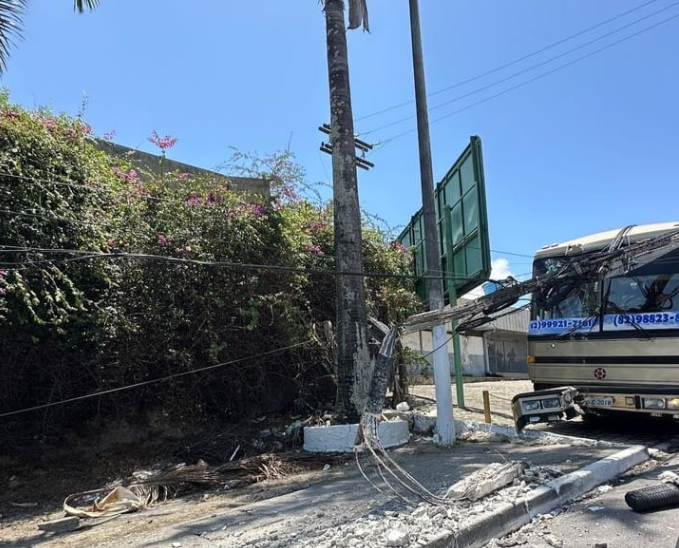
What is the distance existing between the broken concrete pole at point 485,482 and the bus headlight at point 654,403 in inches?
128

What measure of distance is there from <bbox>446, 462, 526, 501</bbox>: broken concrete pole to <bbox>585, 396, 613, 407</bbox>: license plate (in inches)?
127

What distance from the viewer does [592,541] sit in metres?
4.40

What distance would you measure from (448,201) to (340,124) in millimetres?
4297

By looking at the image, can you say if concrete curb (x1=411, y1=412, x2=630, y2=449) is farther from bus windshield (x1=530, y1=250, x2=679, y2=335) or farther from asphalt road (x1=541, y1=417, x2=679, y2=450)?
bus windshield (x1=530, y1=250, x2=679, y2=335)

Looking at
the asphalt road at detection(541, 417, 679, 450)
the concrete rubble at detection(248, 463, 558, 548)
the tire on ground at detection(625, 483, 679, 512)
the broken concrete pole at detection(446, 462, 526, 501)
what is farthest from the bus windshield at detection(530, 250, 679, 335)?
the concrete rubble at detection(248, 463, 558, 548)

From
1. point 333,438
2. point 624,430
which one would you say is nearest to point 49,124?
point 333,438

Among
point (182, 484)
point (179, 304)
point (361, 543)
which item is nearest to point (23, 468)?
point (182, 484)

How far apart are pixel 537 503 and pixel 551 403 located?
2.94 metres

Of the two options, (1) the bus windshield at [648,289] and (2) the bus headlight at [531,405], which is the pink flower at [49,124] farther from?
(1) the bus windshield at [648,289]

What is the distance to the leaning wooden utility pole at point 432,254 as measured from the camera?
858 centimetres

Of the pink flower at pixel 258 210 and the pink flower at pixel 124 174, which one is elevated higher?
the pink flower at pixel 124 174

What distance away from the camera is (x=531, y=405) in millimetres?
8000

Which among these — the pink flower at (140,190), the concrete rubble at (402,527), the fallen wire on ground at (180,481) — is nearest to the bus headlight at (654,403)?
the concrete rubble at (402,527)

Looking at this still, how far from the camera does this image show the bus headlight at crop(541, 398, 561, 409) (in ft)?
25.8
